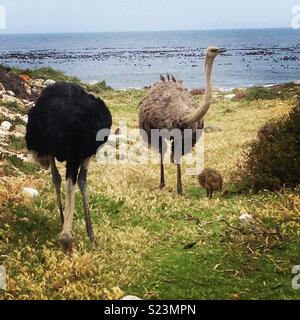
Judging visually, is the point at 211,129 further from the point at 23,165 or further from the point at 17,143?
the point at 23,165

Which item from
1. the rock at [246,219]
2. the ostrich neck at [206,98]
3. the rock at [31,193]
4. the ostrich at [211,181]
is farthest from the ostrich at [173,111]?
the rock at [31,193]

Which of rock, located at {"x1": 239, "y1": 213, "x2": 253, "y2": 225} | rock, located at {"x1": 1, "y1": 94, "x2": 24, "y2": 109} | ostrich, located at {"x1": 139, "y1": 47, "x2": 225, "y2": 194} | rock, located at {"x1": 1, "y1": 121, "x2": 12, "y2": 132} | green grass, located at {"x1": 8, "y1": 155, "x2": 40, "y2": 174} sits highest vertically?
ostrich, located at {"x1": 139, "y1": 47, "x2": 225, "y2": 194}

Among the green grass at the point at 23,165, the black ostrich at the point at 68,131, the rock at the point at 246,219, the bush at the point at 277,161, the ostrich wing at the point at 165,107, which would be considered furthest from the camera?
the green grass at the point at 23,165

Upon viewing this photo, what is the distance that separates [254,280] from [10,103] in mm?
11405

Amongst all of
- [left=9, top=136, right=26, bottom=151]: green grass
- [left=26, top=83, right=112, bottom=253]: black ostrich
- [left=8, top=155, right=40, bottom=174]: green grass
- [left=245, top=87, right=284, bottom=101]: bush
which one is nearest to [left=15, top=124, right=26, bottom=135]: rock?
[left=9, top=136, right=26, bottom=151]: green grass

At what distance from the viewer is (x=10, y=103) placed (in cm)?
1636

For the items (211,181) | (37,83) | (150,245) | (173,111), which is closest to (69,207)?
(150,245)

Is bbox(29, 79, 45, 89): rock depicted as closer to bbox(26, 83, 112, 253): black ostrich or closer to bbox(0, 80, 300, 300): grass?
bbox(0, 80, 300, 300): grass

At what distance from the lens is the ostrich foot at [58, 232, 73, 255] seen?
6148mm

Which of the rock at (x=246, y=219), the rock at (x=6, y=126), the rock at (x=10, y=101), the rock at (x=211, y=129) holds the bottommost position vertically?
the rock at (x=211, y=129)

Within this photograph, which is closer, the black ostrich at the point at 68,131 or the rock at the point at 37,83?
the black ostrich at the point at 68,131

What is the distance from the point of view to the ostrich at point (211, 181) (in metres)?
9.52

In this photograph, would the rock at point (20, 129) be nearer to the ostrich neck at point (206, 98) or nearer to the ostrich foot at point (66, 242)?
the ostrich neck at point (206, 98)

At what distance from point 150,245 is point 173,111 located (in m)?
3.26
